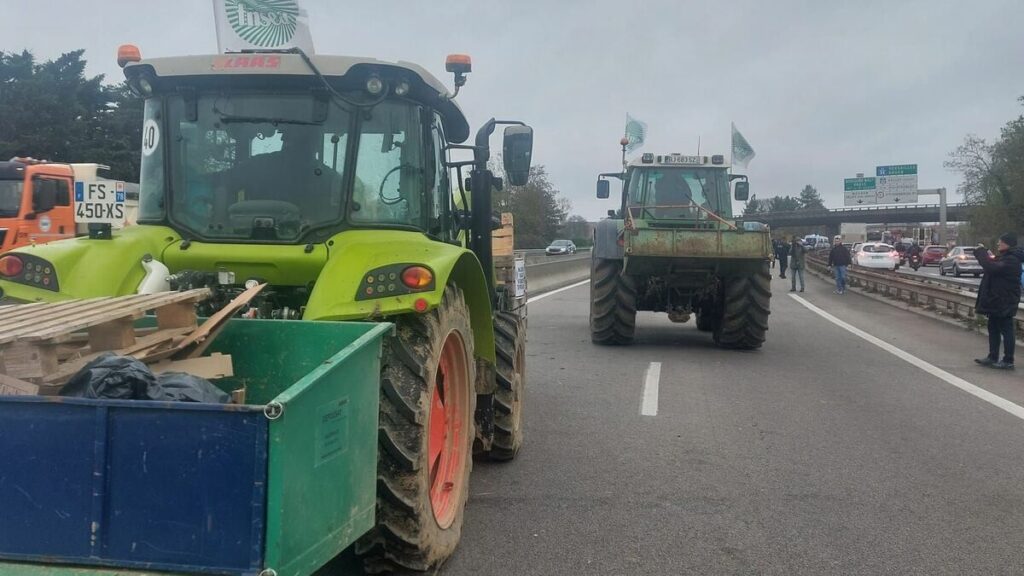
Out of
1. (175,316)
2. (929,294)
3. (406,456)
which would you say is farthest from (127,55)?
(929,294)

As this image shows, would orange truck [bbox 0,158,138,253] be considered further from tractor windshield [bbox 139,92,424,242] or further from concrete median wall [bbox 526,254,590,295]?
tractor windshield [bbox 139,92,424,242]

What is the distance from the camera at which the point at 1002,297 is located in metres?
11.8

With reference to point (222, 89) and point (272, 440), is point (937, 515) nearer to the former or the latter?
point (272, 440)

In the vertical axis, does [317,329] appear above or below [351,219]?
below

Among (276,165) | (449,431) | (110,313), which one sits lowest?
(449,431)

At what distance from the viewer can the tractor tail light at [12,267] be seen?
446 centimetres

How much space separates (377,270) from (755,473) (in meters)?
3.51

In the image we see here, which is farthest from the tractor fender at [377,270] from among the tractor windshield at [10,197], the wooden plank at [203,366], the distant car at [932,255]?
the distant car at [932,255]

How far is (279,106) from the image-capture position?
4.78 m

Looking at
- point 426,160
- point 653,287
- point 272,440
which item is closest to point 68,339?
point 272,440

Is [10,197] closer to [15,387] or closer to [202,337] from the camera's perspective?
[202,337]

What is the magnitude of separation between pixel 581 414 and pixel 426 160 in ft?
13.0

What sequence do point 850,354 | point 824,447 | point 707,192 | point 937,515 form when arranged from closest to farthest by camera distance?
point 937,515, point 824,447, point 850,354, point 707,192

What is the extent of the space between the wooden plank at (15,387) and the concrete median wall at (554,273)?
22028 millimetres
